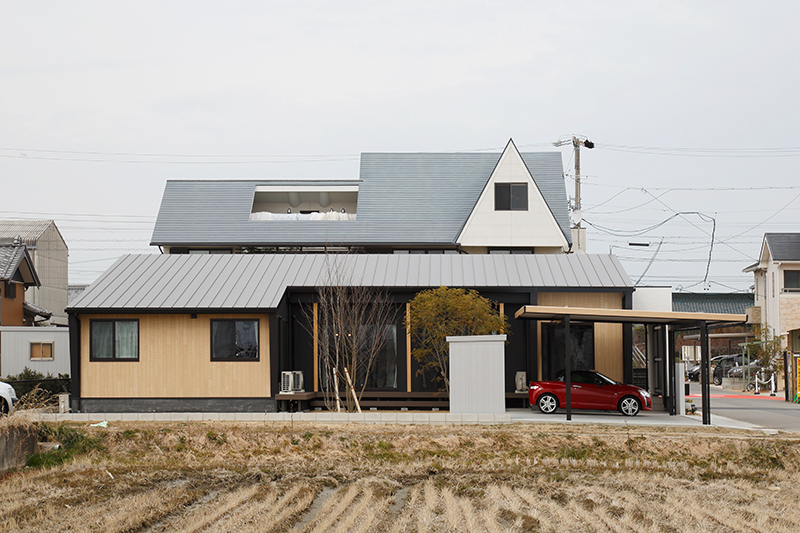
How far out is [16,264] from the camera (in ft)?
134

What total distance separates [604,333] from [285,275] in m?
9.25

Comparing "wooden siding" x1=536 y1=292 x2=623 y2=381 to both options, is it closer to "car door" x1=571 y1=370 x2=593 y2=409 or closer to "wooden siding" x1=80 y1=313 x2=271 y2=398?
"car door" x1=571 y1=370 x2=593 y2=409

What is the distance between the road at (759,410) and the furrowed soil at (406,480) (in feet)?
13.5

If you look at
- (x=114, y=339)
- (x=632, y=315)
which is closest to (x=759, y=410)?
(x=632, y=315)

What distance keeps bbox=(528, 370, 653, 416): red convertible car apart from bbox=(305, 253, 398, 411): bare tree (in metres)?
4.53

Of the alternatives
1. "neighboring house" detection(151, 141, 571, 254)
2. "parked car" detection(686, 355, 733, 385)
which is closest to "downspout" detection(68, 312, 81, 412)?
"neighboring house" detection(151, 141, 571, 254)

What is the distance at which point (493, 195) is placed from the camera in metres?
33.0

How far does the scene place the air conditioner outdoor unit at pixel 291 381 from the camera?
→ 2320 centimetres

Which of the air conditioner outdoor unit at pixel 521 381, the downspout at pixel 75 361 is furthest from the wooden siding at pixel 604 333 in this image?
the downspout at pixel 75 361

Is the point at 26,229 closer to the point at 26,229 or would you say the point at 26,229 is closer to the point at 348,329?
the point at 26,229

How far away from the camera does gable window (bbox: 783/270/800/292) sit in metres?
44.8

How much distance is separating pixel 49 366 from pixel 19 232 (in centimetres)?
3165

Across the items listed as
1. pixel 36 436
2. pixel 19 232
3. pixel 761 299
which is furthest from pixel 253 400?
pixel 19 232

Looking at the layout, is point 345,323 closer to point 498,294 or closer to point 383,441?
point 498,294
